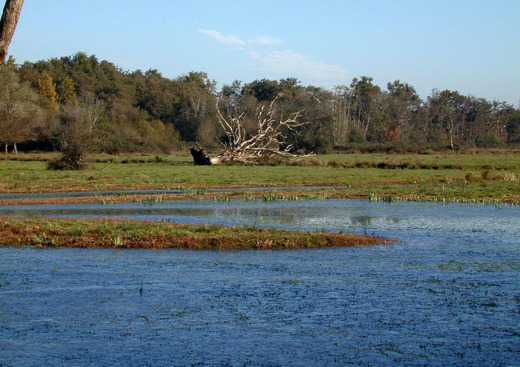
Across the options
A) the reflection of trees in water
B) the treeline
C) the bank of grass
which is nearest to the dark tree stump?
the treeline

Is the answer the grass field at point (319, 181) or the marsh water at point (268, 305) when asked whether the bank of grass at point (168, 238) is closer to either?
the marsh water at point (268, 305)

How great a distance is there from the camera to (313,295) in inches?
428

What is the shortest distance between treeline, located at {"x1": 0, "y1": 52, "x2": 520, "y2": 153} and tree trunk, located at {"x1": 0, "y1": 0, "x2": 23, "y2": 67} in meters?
50.1

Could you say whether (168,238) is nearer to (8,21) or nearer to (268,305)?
(8,21)

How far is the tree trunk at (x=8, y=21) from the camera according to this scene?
45.3 feet

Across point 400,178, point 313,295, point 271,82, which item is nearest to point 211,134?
point 271,82

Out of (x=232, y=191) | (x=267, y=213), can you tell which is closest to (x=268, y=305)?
(x=267, y=213)

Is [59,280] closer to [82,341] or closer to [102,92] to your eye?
[82,341]

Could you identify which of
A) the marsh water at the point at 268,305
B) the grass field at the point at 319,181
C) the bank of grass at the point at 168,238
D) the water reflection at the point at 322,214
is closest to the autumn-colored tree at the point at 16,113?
the grass field at the point at 319,181

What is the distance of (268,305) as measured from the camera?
10211 mm

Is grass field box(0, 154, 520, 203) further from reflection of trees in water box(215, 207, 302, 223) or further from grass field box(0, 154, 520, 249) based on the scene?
reflection of trees in water box(215, 207, 302, 223)

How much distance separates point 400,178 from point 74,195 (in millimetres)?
20192

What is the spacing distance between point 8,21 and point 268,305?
328 inches

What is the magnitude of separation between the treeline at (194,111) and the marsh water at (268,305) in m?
50.4
